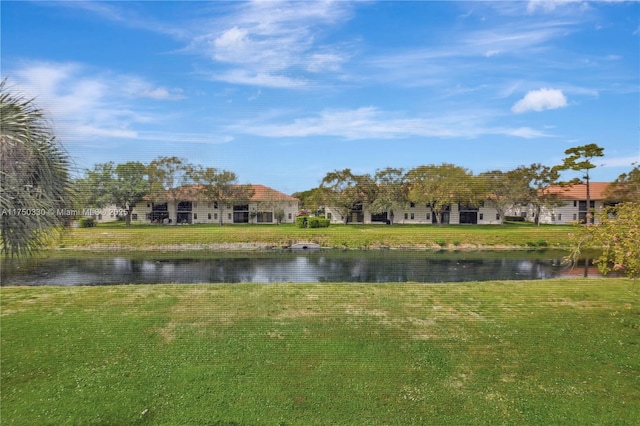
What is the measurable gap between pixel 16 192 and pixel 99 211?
4.30 ft

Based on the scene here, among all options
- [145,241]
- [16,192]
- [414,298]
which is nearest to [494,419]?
[414,298]

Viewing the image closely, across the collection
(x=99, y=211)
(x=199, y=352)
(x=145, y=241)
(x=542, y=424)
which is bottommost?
(x=542, y=424)

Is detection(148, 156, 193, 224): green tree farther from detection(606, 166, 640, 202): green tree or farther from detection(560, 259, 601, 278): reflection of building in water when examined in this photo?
detection(560, 259, 601, 278): reflection of building in water

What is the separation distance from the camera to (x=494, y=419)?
1.87m

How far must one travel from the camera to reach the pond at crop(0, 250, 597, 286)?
514 centimetres

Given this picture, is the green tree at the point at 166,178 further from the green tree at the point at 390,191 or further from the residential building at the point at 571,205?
the residential building at the point at 571,205

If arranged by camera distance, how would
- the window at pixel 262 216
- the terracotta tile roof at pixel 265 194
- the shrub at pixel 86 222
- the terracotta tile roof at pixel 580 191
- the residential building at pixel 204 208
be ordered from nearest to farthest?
1. the shrub at pixel 86 222
2. the terracotta tile roof at pixel 580 191
3. the terracotta tile roof at pixel 265 194
4. the residential building at pixel 204 208
5. the window at pixel 262 216

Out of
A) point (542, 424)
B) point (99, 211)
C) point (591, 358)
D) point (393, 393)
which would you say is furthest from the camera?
point (99, 211)

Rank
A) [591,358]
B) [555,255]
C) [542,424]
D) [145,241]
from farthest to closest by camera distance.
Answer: [555,255], [145,241], [591,358], [542,424]

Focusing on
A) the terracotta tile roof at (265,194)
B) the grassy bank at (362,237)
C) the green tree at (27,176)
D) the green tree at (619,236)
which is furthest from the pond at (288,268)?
the green tree at (619,236)

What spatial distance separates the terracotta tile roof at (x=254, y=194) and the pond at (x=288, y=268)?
4.95 ft

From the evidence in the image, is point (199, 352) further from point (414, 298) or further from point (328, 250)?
point (328, 250)

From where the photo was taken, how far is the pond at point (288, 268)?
5.14 m

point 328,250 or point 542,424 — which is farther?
point 328,250
